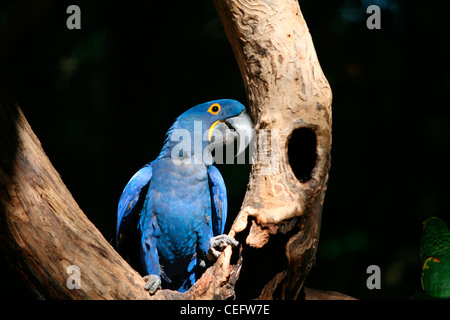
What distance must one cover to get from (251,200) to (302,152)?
11.1 inches

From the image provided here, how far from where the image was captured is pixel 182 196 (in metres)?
1.83

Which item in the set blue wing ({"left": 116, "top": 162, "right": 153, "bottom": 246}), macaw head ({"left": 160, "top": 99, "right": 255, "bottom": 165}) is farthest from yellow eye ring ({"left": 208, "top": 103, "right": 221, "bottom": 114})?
blue wing ({"left": 116, "top": 162, "right": 153, "bottom": 246})

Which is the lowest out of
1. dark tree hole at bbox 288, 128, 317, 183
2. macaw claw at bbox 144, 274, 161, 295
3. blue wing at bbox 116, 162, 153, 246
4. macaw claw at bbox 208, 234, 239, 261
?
macaw claw at bbox 144, 274, 161, 295

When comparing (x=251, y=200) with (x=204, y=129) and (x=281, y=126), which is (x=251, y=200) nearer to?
(x=281, y=126)

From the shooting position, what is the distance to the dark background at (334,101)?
283 centimetres

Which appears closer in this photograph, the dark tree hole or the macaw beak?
the dark tree hole

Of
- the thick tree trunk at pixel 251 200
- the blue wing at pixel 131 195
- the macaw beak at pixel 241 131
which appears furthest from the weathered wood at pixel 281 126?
the blue wing at pixel 131 195

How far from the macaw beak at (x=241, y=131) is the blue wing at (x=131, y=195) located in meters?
0.40

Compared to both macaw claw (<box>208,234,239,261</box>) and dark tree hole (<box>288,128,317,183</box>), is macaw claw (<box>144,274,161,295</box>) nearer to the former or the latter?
macaw claw (<box>208,234,239,261</box>)

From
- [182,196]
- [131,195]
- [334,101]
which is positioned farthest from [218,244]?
[334,101]

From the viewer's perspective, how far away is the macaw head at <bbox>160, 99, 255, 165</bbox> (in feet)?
6.10

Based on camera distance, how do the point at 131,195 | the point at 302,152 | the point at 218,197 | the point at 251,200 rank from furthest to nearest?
the point at 218,197
the point at 131,195
the point at 302,152
the point at 251,200

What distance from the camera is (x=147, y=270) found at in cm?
179

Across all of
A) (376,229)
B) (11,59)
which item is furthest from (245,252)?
(11,59)
